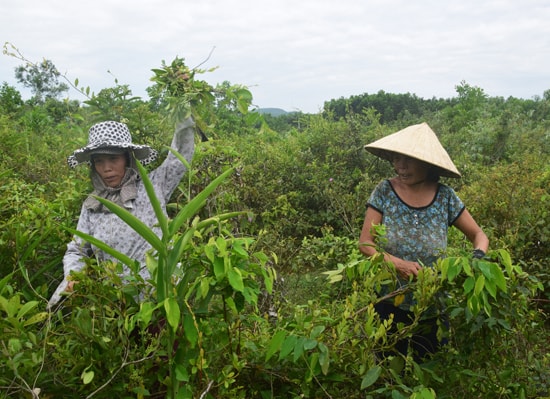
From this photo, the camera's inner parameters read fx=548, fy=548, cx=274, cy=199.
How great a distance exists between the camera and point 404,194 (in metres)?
2.54

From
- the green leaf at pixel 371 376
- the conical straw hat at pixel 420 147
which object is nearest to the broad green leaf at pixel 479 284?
the green leaf at pixel 371 376

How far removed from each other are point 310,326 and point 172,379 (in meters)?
0.41

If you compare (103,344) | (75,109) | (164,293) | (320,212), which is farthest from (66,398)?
(320,212)

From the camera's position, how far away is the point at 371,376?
1.48 metres

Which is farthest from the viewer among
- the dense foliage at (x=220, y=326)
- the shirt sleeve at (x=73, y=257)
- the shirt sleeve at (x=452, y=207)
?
the shirt sleeve at (x=452, y=207)

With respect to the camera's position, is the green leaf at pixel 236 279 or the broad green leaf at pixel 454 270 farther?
the broad green leaf at pixel 454 270

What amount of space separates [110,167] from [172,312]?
145cm

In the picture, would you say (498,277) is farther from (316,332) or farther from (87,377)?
(87,377)

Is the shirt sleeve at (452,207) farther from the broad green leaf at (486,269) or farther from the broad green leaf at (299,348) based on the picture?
the broad green leaf at (299,348)

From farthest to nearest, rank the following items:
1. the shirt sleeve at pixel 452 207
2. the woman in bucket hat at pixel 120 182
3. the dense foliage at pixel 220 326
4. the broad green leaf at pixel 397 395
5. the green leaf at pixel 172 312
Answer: the shirt sleeve at pixel 452 207 → the woman in bucket hat at pixel 120 182 → the broad green leaf at pixel 397 395 → the dense foliage at pixel 220 326 → the green leaf at pixel 172 312

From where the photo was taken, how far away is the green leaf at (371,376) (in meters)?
1.47

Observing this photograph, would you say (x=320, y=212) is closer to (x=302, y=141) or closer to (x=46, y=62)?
(x=302, y=141)

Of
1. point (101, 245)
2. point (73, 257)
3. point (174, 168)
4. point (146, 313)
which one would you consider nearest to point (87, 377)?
point (146, 313)

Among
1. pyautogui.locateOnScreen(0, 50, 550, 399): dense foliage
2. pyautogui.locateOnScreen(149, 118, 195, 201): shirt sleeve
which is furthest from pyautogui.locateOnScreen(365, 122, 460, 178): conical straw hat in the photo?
pyautogui.locateOnScreen(149, 118, 195, 201): shirt sleeve
